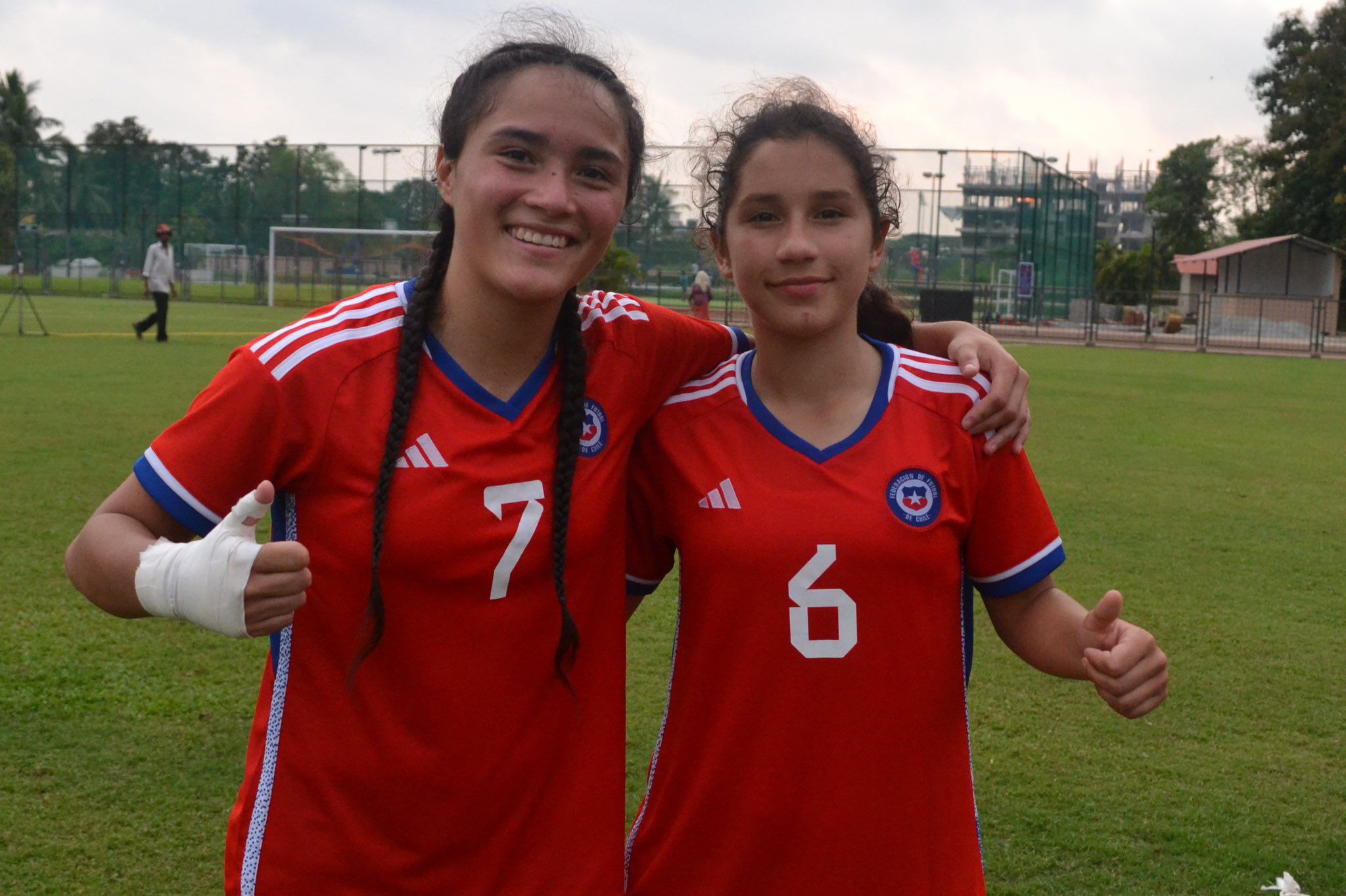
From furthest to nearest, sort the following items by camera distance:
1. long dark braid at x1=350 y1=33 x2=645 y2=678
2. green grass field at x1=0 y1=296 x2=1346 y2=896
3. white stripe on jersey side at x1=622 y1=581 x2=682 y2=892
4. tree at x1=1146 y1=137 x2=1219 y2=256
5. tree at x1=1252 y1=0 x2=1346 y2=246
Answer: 1. tree at x1=1146 y1=137 x2=1219 y2=256
2. tree at x1=1252 y1=0 x2=1346 y2=246
3. green grass field at x1=0 y1=296 x2=1346 y2=896
4. white stripe on jersey side at x1=622 y1=581 x2=682 y2=892
5. long dark braid at x1=350 y1=33 x2=645 y2=678

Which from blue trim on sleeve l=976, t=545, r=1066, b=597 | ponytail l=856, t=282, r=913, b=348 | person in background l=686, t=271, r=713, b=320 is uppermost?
person in background l=686, t=271, r=713, b=320

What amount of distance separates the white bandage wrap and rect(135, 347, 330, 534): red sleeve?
16cm

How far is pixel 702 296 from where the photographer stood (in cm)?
2442

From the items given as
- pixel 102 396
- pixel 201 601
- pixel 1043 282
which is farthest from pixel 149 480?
pixel 1043 282

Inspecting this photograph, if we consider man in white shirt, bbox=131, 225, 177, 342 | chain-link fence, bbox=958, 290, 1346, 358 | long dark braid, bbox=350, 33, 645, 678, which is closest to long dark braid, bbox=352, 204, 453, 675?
long dark braid, bbox=350, 33, 645, 678

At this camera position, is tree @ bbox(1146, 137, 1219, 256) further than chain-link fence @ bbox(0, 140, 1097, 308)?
Yes

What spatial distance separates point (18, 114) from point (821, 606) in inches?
2817

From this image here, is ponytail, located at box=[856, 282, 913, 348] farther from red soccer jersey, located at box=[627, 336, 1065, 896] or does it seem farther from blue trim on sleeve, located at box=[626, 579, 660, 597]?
blue trim on sleeve, located at box=[626, 579, 660, 597]

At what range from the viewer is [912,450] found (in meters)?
2.02

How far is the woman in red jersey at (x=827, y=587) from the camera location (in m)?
1.95

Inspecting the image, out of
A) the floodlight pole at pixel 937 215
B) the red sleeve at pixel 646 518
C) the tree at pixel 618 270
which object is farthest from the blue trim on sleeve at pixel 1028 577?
the floodlight pole at pixel 937 215

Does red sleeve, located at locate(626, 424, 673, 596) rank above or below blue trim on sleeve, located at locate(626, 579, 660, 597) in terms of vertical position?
above

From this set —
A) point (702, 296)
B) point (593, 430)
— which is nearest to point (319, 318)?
point (593, 430)

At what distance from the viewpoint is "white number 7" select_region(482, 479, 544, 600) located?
1.89 metres
